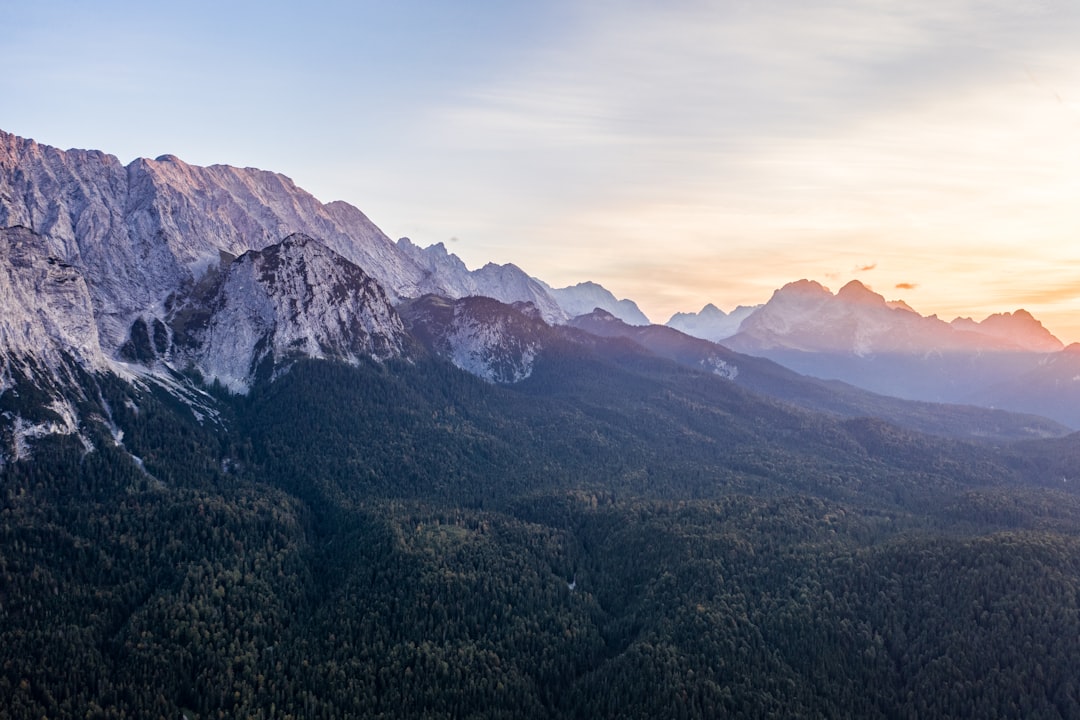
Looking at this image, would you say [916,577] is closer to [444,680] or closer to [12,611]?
[444,680]

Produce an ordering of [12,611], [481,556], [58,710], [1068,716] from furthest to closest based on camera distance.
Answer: [481,556]
[12,611]
[1068,716]
[58,710]

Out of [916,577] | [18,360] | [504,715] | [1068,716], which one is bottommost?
[504,715]

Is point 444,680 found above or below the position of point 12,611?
below

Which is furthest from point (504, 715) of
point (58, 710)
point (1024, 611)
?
point (1024, 611)

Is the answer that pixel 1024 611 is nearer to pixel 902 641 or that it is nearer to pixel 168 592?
pixel 902 641

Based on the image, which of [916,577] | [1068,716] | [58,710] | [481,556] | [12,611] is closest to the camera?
[58,710]

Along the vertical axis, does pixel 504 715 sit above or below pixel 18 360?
below

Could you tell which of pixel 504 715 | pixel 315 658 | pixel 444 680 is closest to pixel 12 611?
pixel 315 658

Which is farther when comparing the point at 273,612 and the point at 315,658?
the point at 273,612

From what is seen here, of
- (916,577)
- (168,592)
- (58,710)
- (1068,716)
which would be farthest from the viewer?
(916,577)

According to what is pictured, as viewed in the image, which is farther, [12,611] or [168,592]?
[168,592]
